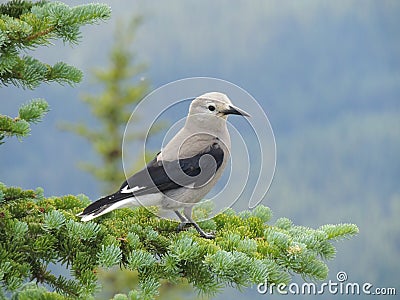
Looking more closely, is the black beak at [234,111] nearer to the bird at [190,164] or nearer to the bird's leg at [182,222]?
the bird at [190,164]

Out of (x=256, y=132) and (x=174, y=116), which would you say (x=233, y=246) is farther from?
(x=174, y=116)

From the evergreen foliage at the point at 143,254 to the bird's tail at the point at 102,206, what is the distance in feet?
0.13

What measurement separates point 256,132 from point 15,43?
1.86 feet

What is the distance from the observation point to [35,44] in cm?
129

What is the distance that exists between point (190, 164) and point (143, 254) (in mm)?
348

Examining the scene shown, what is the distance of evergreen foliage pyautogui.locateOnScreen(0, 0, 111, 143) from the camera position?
126cm

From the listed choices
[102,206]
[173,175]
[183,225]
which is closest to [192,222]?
[183,225]

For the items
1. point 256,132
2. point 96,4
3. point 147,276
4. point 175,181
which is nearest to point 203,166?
point 175,181

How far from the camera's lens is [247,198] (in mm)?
1458

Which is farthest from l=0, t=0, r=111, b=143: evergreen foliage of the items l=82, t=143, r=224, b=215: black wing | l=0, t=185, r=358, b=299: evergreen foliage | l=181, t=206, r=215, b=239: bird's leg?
l=181, t=206, r=215, b=239: bird's leg

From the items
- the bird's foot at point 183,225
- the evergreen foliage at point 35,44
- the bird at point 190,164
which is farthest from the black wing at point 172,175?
the evergreen foliage at point 35,44

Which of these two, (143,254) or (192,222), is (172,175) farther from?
(143,254)

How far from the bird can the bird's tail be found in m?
0.04

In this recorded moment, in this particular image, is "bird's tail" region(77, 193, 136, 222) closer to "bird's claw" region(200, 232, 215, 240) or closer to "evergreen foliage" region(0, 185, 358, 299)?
"evergreen foliage" region(0, 185, 358, 299)
